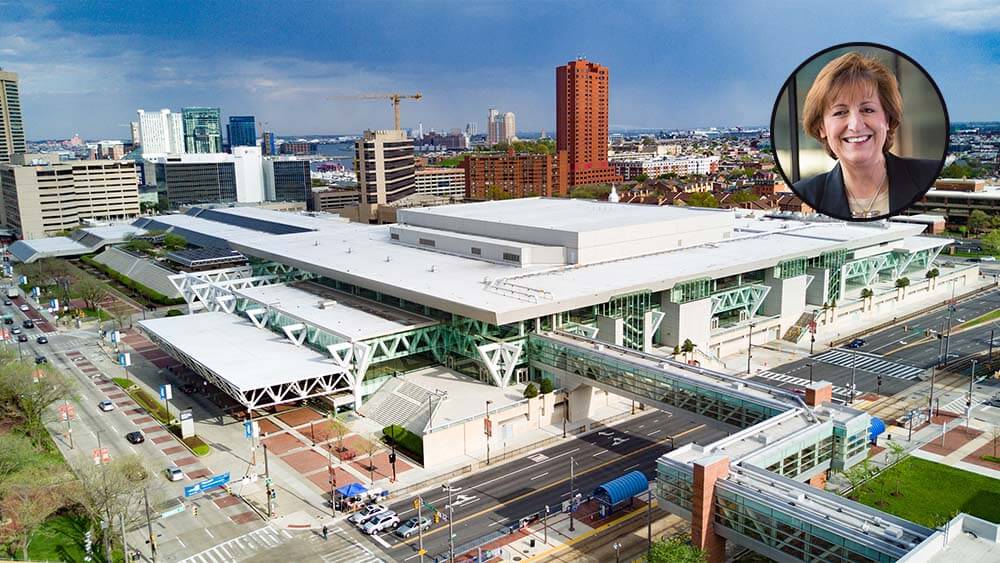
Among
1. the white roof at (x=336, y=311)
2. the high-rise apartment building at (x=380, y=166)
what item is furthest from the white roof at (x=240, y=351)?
the high-rise apartment building at (x=380, y=166)

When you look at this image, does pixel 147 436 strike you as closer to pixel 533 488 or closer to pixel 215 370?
pixel 215 370

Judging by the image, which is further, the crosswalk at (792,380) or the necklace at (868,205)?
the crosswalk at (792,380)

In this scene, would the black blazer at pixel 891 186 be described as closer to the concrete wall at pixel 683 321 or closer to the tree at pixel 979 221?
the concrete wall at pixel 683 321

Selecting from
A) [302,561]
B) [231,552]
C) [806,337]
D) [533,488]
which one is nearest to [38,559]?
[231,552]

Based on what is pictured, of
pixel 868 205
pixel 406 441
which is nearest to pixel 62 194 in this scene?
pixel 406 441

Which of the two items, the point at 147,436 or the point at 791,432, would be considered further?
the point at 147,436

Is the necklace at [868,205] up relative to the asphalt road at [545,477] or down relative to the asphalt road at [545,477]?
up

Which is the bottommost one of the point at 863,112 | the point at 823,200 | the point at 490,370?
the point at 490,370

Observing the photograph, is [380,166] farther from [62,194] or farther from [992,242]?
[992,242]
